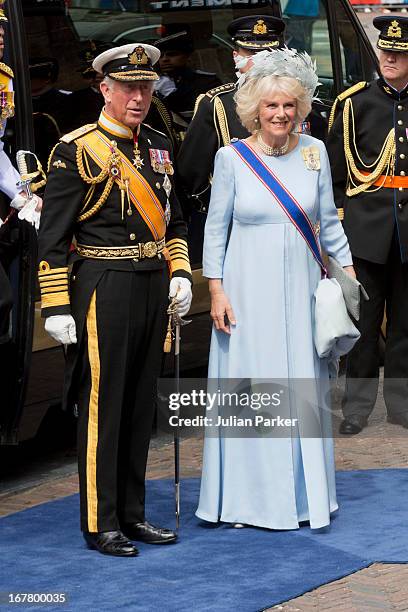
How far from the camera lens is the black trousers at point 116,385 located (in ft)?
19.7

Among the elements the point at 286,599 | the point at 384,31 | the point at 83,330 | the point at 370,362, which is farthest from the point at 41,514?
the point at 384,31

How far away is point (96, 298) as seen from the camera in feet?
19.7

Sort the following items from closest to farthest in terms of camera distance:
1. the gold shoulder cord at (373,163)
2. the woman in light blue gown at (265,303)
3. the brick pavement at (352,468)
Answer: the brick pavement at (352,468) → the woman in light blue gown at (265,303) → the gold shoulder cord at (373,163)

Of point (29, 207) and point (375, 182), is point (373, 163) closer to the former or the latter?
point (375, 182)

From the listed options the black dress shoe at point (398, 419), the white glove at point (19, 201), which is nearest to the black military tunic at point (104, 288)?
the white glove at point (19, 201)

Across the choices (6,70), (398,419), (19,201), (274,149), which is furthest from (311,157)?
(398,419)

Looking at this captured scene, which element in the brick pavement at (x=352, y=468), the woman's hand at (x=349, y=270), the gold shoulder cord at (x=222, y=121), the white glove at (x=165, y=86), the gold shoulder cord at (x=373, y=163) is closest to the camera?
the brick pavement at (x=352, y=468)

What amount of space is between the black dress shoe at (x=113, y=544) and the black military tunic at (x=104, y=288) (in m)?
0.03

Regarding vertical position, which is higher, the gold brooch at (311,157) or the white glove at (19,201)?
the gold brooch at (311,157)

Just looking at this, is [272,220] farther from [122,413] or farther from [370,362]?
[370,362]

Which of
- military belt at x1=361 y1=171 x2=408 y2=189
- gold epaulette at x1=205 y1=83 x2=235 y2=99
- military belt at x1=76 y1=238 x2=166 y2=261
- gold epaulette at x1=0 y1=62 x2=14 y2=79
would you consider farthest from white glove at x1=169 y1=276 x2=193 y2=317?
military belt at x1=361 y1=171 x2=408 y2=189

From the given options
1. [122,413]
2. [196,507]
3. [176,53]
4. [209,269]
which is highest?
[176,53]

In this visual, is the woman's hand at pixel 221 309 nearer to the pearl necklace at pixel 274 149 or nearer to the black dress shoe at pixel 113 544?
the pearl necklace at pixel 274 149

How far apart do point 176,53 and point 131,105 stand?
82.1 inches
